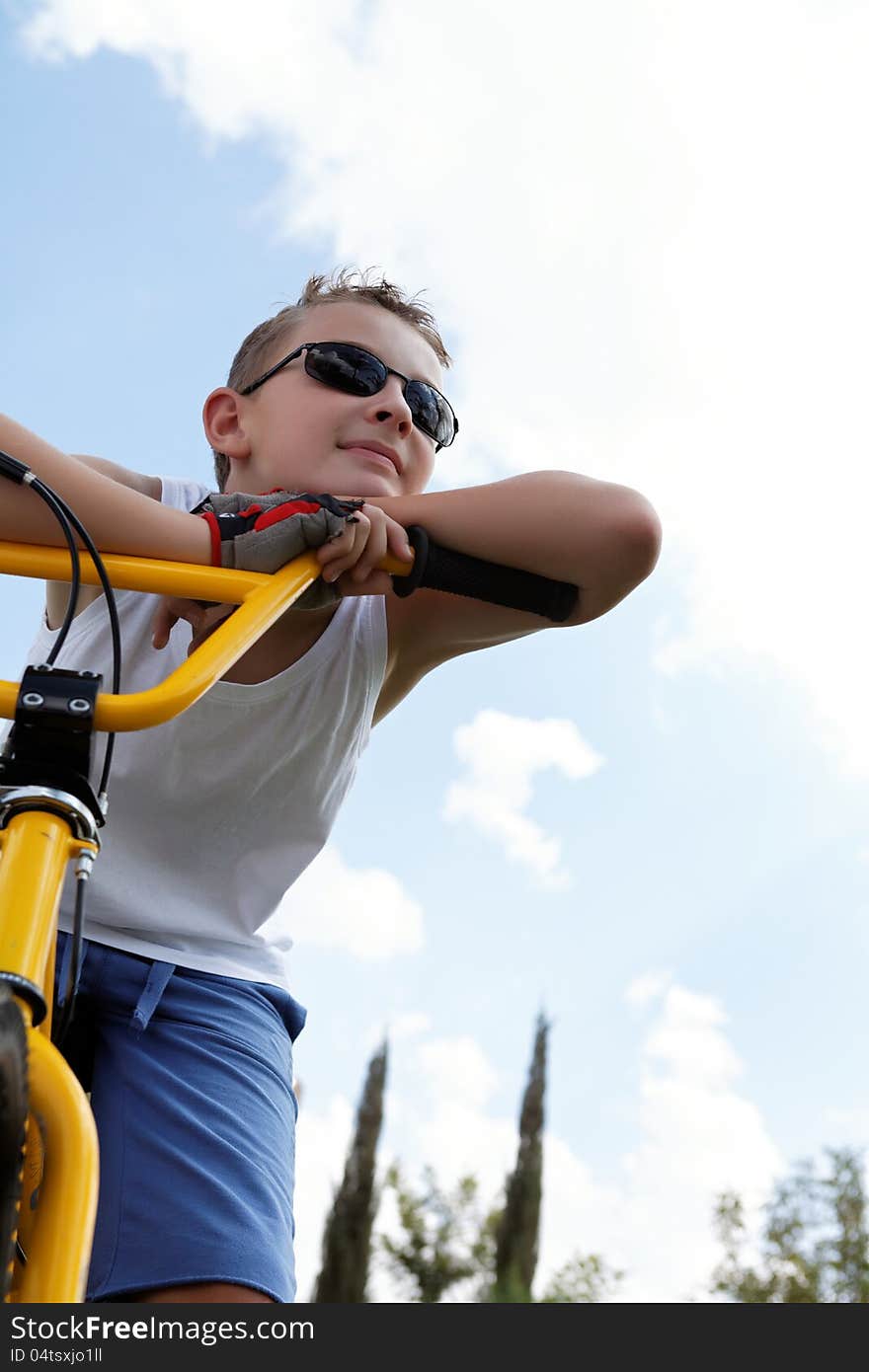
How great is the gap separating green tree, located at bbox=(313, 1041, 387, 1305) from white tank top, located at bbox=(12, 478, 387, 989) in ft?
74.9

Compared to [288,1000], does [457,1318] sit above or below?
below

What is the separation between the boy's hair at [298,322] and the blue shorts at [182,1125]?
1.32 meters

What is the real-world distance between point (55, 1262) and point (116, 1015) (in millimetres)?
1072

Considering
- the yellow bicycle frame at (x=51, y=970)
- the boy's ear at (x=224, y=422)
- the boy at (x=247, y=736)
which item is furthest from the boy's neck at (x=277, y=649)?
the yellow bicycle frame at (x=51, y=970)

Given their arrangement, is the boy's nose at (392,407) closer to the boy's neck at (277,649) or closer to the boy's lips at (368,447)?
the boy's lips at (368,447)

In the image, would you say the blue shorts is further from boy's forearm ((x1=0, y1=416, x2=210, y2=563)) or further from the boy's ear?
the boy's ear

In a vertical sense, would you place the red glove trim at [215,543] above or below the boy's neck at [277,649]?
below

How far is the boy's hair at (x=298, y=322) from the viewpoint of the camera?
2.84 metres

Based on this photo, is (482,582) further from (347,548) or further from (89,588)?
(89,588)

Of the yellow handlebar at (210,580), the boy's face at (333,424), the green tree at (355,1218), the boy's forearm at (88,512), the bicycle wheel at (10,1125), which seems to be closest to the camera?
the bicycle wheel at (10,1125)

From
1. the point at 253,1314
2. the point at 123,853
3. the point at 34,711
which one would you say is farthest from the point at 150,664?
the point at 253,1314

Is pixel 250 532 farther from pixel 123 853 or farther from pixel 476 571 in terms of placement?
pixel 123 853

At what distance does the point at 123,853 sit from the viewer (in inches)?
86.3

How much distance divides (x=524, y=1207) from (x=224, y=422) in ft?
82.9
